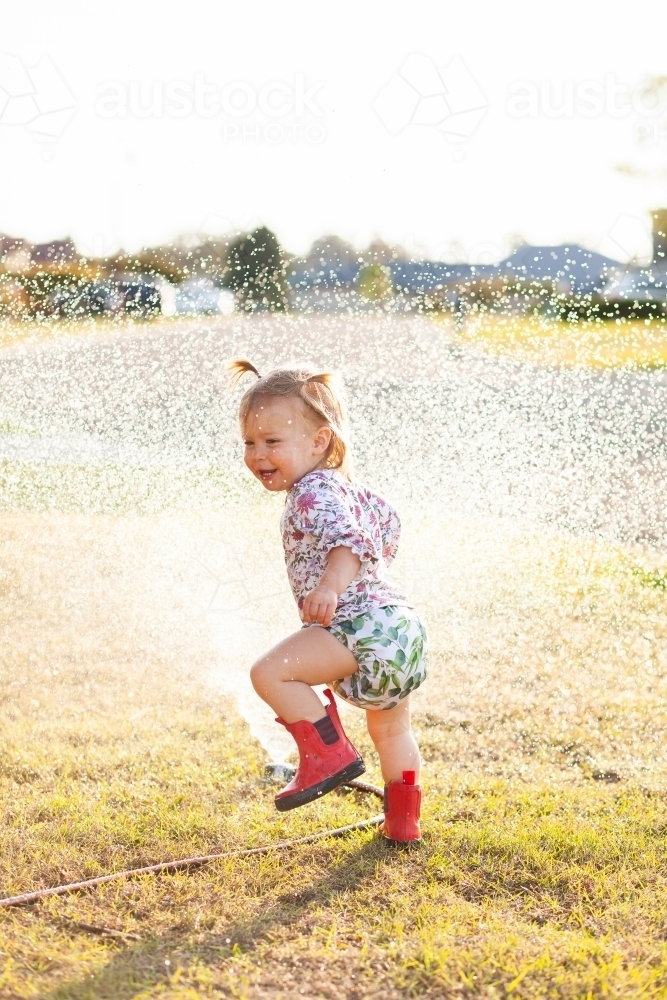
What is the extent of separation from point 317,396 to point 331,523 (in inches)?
13.1

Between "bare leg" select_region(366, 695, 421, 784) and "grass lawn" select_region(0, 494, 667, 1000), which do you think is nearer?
"grass lawn" select_region(0, 494, 667, 1000)

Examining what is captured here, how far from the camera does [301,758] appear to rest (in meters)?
2.67

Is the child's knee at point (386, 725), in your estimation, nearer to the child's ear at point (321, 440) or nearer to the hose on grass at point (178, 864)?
the hose on grass at point (178, 864)

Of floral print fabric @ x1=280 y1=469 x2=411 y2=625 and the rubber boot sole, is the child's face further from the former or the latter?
the rubber boot sole

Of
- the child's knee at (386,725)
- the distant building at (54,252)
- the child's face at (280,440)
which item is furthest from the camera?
the distant building at (54,252)

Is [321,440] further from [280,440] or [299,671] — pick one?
[299,671]

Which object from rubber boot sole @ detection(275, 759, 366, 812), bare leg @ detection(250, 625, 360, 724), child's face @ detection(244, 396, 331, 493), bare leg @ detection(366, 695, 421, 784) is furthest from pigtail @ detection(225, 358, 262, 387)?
rubber boot sole @ detection(275, 759, 366, 812)

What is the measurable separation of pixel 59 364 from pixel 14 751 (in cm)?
255

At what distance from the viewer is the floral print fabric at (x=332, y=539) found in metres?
2.68

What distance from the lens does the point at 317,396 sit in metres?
2.81

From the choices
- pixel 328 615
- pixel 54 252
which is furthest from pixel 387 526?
pixel 54 252

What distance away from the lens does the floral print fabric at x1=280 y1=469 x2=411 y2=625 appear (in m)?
2.68

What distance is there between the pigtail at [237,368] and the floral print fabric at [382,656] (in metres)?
0.70

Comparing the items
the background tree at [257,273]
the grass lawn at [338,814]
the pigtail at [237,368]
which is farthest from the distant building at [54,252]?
the pigtail at [237,368]
